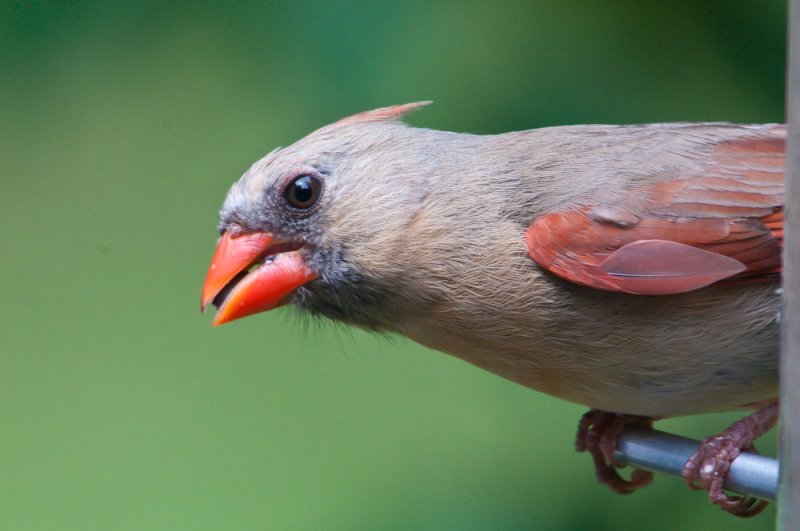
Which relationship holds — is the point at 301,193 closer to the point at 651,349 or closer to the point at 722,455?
the point at 651,349

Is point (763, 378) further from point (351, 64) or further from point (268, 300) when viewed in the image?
A: point (351, 64)

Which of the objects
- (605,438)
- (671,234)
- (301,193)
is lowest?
(605,438)

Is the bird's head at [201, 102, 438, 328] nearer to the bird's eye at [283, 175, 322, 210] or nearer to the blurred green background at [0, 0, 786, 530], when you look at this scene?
the bird's eye at [283, 175, 322, 210]

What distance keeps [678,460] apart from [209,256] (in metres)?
1.94

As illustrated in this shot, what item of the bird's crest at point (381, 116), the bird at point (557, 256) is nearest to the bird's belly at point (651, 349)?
the bird at point (557, 256)

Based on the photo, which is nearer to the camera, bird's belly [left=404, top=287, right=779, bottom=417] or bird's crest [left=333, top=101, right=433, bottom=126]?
bird's belly [left=404, top=287, right=779, bottom=417]

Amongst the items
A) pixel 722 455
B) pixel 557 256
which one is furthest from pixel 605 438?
pixel 557 256

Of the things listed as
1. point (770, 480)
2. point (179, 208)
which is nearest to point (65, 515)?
point (179, 208)

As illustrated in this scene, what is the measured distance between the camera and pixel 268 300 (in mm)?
1806

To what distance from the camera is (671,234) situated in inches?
67.6

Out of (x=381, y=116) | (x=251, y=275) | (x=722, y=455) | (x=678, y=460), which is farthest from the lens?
(x=381, y=116)

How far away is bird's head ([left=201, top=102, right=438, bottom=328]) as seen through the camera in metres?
1.80

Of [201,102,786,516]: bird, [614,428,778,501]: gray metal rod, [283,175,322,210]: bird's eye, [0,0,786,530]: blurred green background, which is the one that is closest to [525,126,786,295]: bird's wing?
[201,102,786,516]: bird

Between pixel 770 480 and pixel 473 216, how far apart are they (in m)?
0.66
